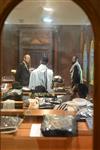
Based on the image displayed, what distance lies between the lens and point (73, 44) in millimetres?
2365

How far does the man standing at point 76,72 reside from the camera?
86.1 inches

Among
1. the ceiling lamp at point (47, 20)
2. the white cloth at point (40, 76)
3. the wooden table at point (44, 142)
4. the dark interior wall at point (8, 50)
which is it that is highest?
the ceiling lamp at point (47, 20)

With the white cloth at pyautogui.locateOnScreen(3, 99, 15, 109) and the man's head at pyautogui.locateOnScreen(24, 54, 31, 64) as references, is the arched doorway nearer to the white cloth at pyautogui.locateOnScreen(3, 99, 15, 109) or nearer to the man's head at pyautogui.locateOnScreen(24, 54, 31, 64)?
the white cloth at pyautogui.locateOnScreen(3, 99, 15, 109)

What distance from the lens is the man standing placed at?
219cm

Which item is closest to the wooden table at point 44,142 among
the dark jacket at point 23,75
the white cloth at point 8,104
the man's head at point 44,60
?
the white cloth at point 8,104

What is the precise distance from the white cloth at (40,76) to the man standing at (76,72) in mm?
273

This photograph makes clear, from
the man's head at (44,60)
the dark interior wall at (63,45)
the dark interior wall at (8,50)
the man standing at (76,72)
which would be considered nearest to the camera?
the dark interior wall at (8,50)

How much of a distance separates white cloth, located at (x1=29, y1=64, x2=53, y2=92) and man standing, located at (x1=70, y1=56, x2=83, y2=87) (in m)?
0.27

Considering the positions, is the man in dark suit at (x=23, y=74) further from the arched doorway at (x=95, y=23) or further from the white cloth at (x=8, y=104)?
the arched doorway at (x=95, y=23)

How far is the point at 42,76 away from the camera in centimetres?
254

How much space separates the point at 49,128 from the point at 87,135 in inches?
11.1

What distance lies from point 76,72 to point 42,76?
430 millimetres

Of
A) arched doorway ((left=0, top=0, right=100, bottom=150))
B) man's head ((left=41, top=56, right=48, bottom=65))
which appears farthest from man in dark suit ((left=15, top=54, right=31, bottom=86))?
arched doorway ((left=0, top=0, right=100, bottom=150))

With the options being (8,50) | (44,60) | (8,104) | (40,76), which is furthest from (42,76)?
(8,50)
